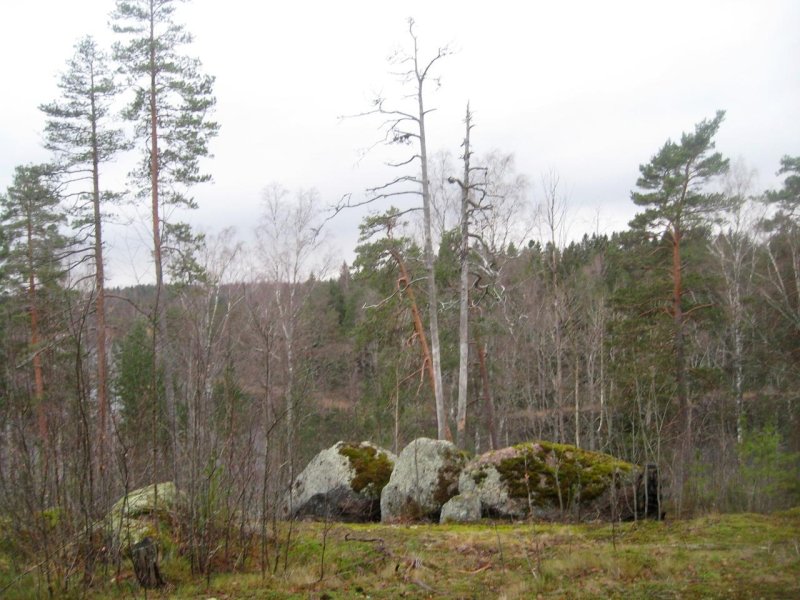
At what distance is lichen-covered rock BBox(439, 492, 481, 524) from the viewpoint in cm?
933

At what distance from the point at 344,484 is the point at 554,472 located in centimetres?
346

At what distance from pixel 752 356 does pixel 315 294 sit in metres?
18.7

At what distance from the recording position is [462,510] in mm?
9414

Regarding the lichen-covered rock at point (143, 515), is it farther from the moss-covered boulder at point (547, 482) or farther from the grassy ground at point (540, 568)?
the moss-covered boulder at point (547, 482)

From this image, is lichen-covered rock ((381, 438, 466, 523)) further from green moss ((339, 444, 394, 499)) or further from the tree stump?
the tree stump

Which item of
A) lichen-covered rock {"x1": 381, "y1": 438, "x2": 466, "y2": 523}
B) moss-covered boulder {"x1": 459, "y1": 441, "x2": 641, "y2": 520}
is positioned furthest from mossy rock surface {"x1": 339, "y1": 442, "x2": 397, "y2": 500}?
moss-covered boulder {"x1": 459, "y1": 441, "x2": 641, "y2": 520}

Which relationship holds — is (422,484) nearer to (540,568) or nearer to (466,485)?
(466,485)

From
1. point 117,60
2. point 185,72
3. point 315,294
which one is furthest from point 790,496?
point 315,294

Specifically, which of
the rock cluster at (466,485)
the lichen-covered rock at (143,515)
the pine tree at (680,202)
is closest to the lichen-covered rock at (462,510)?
the rock cluster at (466,485)

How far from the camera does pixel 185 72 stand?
16.7 metres

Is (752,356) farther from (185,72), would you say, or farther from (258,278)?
(185,72)

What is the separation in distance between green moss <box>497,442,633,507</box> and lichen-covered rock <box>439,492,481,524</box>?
0.52 metres

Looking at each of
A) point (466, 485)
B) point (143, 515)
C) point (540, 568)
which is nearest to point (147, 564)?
point (143, 515)

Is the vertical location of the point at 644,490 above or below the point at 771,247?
below
